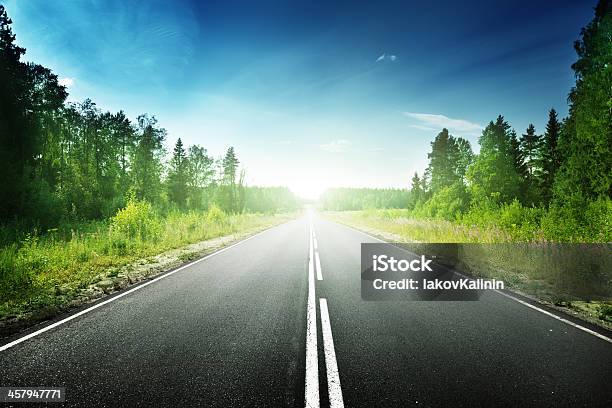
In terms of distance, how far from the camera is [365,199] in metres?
153

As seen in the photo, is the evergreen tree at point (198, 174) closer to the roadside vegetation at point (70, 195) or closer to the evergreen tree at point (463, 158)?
the roadside vegetation at point (70, 195)

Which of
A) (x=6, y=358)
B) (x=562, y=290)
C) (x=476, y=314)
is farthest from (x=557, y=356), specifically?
(x=6, y=358)

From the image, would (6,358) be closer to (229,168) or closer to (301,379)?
(301,379)

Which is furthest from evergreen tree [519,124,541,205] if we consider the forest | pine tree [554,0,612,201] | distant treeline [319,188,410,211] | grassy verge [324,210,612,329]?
distant treeline [319,188,410,211]

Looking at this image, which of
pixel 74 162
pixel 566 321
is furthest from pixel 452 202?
pixel 74 162

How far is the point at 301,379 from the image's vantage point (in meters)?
3.14

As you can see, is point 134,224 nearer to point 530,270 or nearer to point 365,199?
point 530,270

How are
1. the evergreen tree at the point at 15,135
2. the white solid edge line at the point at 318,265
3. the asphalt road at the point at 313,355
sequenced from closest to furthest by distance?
1. the asphalt road at the point at 313,355
2. the white solid edge line at the point at 318,265
3. the evergreen tree at the point at 15,135

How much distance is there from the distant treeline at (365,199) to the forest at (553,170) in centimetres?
9178

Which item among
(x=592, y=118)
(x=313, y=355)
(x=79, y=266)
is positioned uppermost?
(x=592, y=118)

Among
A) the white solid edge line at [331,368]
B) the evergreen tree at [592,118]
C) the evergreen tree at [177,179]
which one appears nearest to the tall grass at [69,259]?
the white solid edge line at [331,368]

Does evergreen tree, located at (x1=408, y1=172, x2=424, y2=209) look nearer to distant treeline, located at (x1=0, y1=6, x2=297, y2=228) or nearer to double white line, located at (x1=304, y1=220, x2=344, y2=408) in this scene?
distant treeline, located at (x1=0, y1=6, x2=297, y2=228)

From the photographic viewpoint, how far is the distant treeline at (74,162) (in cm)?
1717

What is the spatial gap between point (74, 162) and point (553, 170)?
5470 cm
